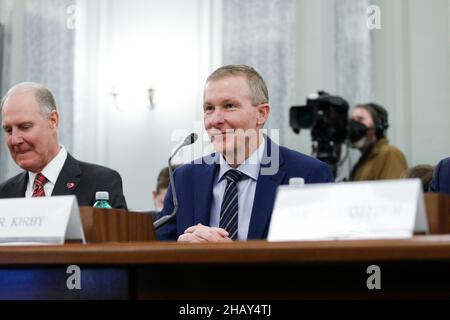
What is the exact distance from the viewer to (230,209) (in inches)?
81.2

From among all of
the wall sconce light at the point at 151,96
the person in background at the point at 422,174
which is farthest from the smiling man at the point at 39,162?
the wall sconce light at the point at 151,96

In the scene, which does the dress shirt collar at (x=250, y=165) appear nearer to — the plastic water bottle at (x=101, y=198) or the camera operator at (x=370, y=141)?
the plastic water bottle at (x=101, y=198)

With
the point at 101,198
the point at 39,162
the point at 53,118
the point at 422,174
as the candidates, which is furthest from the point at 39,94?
the point at 422,174

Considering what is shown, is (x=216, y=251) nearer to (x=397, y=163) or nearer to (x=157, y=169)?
(x=397, y=163)

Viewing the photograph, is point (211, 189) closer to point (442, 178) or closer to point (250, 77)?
point (250, 77)

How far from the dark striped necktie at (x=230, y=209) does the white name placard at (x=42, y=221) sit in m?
0.61

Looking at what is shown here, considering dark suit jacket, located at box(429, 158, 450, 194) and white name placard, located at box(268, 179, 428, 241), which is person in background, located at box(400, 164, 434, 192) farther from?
white name placard, located at box(268, 179, 428, 241)

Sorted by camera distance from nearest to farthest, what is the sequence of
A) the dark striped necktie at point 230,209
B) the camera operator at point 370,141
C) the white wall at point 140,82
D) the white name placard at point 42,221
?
the white name placard at point 42,221, the dark striped necktie at point 230,209, the camera operator at point 370,141, the white wall at point 140,82

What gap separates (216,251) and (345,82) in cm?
379

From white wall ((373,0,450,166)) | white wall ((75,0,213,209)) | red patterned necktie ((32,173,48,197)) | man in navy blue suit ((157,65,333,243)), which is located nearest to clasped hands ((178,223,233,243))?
man in navy blue suit ((157,65,333,243))

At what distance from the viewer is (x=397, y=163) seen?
4293 mm

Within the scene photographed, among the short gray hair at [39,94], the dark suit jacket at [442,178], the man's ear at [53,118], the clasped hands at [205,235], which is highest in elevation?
the short gray hair at [39,94]

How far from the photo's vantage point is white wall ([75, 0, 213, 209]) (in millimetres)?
5277

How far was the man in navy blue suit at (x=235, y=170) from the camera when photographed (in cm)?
208
